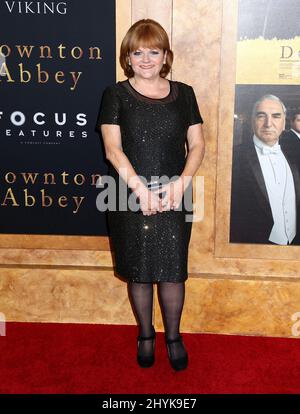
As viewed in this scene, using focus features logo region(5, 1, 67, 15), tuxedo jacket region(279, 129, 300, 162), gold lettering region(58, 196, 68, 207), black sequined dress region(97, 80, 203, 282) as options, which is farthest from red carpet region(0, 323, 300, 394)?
focus features logo region(5, 1, 67, 15)

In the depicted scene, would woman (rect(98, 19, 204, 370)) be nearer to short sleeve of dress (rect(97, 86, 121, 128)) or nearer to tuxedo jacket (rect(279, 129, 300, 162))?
short sleeve of dress (rect(97, 86, 121, 128))

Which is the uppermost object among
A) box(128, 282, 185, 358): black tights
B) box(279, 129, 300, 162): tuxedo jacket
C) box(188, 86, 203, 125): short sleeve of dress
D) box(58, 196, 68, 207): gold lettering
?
box(188, 86, 203, 125): short sleeve of dress

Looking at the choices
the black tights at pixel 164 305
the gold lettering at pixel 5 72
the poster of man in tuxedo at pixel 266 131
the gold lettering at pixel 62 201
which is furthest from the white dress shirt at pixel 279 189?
the gold lettering at pixel 5 72

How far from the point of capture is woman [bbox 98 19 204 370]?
2.52 meters

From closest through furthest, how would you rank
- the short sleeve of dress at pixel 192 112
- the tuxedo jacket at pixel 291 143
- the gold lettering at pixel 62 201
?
the short sleeve of dress at pixel 192 112 < the tuxedo jacket at pixel 291 143 < the gold lettering at pixel 62 201

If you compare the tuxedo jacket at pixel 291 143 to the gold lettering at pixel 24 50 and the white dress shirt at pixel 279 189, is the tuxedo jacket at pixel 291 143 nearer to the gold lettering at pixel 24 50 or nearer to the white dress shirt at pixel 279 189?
the white dress shirt at pixel 279 189

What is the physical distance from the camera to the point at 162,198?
8.46 feet

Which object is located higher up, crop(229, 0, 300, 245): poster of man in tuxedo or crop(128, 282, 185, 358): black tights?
crop(229, 0, 300, 245): poster of man in tuxedo

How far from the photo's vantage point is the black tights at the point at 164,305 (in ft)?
8.84

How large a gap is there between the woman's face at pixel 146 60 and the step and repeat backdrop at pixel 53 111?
20.0 inches

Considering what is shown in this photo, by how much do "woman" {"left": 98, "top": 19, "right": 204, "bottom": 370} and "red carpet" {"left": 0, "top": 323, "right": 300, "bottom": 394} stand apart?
0.45 ft

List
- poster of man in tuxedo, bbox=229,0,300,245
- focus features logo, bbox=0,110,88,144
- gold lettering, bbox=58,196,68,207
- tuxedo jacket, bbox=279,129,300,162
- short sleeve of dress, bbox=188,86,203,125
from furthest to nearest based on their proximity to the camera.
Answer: gold lettering, bbox=58,196,68,207, focus features logo, bbox=0,110,88,144, tuxedo jacket, bbox=279,129,300,162, poster of man in tuxedo, bbox=229,0,300,245, short sleeve of dress, bbox=188,86,203,125

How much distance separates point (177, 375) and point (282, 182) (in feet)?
4.05

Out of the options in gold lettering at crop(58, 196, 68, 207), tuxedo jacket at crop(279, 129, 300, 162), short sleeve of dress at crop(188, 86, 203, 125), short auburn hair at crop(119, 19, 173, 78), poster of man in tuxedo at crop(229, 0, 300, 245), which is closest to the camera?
short auburn hair at crop(119, 19, 173, 78)
